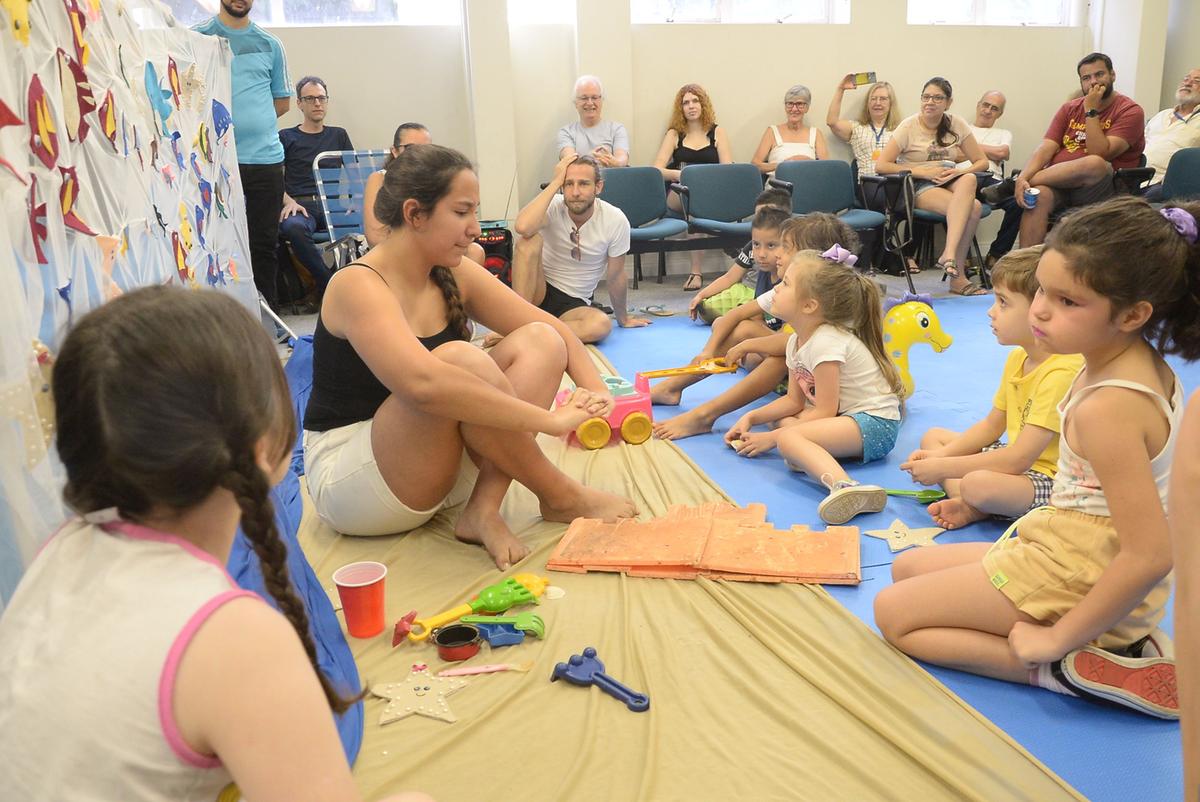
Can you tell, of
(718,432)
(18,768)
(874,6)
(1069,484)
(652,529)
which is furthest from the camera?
(874,6)

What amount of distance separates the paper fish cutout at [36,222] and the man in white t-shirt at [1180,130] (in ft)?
23.5

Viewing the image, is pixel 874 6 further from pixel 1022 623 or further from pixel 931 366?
pixel 1022 623

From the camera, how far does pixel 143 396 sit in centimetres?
84

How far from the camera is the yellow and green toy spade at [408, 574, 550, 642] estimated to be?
2.02m

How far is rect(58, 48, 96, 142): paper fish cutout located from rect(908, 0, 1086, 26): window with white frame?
22.9 ft

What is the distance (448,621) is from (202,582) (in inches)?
49.0

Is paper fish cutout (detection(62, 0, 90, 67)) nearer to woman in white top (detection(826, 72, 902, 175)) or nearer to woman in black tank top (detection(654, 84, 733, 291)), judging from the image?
woman in black tank top (detection(654, 84, 733, 291))

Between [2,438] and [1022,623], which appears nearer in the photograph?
[2,438]

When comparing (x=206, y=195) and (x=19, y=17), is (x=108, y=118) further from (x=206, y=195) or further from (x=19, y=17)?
(x=206, y=195)

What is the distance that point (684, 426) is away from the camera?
3.36 m

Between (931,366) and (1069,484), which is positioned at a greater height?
(1069,484)

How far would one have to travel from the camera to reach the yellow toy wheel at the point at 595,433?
3.05 metres

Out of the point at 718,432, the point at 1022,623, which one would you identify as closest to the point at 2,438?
the point at 1022,623

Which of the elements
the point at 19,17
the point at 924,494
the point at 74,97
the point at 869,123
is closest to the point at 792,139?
the point at 869,123
